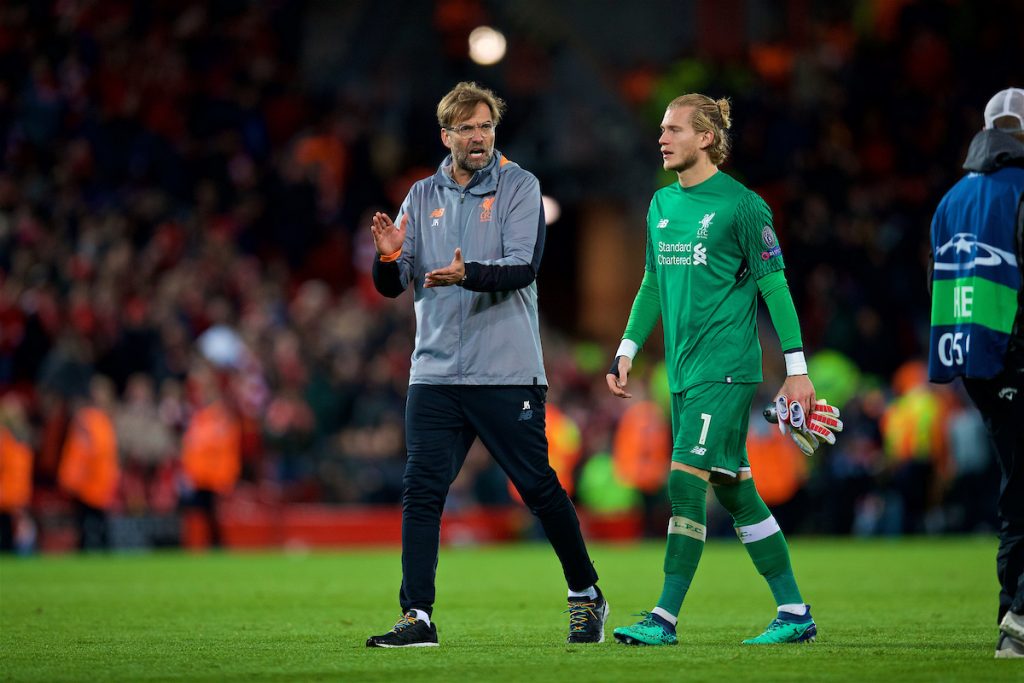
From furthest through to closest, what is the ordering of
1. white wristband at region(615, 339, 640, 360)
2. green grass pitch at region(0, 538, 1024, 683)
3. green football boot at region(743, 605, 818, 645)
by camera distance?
white wristband at region(615, 339, 640, 360)
green football boot at region(743, 605, 818, 645)
green grass pitch at region(0, 538, 1024, 683)

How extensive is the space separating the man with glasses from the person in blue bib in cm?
189

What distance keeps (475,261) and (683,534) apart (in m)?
1.60

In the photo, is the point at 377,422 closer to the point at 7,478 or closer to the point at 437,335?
the point at 7,478

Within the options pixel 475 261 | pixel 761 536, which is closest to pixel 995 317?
pixel 761 536

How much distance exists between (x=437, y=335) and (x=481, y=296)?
282 mm

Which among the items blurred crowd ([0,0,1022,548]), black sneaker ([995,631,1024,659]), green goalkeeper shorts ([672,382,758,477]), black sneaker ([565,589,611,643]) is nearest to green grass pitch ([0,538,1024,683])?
black sneaker ([995,631,1024,659])

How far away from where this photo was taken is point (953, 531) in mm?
21875

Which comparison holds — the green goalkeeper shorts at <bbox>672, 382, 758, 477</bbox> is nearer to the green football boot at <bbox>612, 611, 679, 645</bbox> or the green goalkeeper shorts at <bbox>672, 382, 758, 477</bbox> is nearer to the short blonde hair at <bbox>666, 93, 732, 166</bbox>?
the green football boot at <bbox>612, 611, 679, 645</bbox>

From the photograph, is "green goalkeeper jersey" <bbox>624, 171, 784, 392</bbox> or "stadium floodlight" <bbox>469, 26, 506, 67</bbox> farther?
"stadium floodlight" <bbox>469, 26, 506, 67</bbox>

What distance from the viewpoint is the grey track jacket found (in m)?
7.63

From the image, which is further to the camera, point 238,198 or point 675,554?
point 238,198

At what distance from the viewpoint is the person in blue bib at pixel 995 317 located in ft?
22.4

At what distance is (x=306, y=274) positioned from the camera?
2578 centimetres

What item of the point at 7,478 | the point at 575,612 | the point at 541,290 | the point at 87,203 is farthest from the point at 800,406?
the point at 541,290
